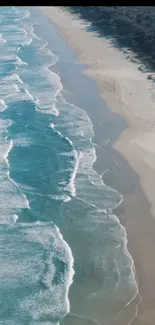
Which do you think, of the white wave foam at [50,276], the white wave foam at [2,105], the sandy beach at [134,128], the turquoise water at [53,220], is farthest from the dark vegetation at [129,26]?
the white wave foam at [50,276]

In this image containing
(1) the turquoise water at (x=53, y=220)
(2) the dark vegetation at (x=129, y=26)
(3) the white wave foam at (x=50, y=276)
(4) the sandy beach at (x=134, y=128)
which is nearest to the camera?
(3) the white wave foam at (x=50, y=276)

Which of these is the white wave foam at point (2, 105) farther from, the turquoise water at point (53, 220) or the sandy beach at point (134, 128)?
the sandy beach at point (134, 128)

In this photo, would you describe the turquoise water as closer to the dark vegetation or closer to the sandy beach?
the sandy beach

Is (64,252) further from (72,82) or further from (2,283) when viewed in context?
(72,82)

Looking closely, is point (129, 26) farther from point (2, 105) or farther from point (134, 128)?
point (134, 128)

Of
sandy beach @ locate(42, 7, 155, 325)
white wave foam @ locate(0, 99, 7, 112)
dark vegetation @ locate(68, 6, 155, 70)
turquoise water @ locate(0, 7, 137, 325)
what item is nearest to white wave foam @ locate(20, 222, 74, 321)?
turquoise water @ locate(0, 7, 137, 325)

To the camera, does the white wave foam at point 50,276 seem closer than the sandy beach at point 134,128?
Yes
